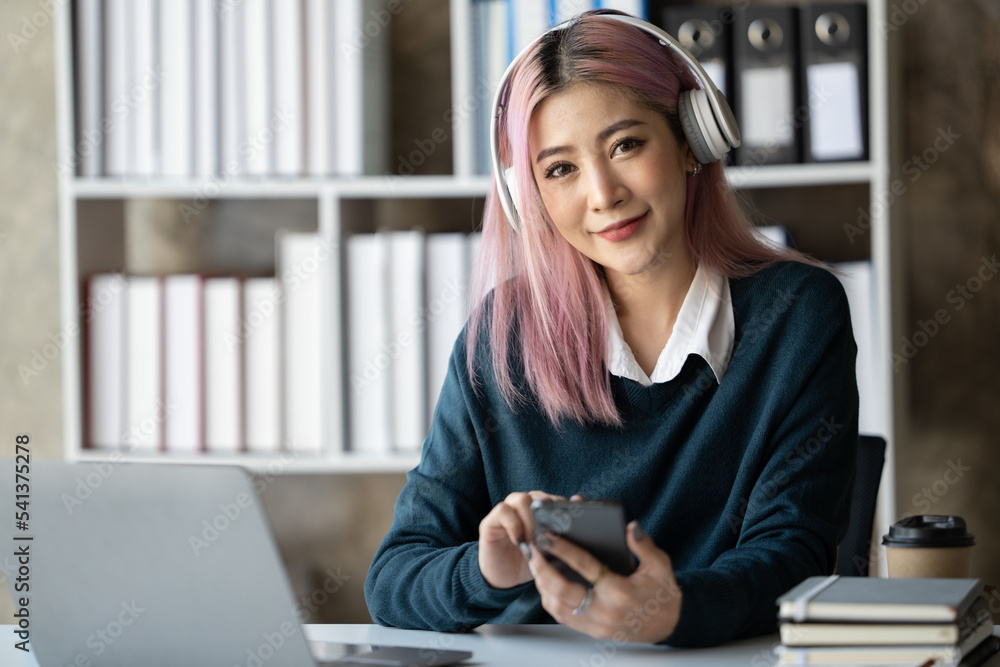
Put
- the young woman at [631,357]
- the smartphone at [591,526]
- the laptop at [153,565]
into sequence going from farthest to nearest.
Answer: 1. the young woman at [631,357]
2. the smartphone at [591,526]
3. the laptop at [153,565]

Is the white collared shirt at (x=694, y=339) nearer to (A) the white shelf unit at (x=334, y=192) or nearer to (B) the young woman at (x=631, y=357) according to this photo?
(B) the young woman at (x=631, y=357)

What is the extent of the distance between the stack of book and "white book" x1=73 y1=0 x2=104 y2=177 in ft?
5.59

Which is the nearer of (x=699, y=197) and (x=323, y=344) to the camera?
(x=699, y=197)

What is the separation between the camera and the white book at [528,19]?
190 cm

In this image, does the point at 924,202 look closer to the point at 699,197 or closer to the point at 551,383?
the point at 699,197

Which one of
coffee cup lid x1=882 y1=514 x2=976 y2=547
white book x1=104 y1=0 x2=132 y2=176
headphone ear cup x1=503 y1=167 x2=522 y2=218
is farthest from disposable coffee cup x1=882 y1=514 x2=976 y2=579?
white book x1=104 y1=0 x2=132 y2=176

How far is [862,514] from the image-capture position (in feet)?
4.41

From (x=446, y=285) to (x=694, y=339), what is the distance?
805 mm

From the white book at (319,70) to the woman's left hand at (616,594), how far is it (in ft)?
4.25

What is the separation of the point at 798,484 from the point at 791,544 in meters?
0.08

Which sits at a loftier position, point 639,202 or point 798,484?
point 639,202

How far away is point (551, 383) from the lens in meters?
1.27

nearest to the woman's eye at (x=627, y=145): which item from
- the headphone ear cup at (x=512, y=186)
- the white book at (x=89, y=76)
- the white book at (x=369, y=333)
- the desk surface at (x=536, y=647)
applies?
the headphone ear cup at (x=512, y=186)

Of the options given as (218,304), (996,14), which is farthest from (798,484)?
(996,14)
